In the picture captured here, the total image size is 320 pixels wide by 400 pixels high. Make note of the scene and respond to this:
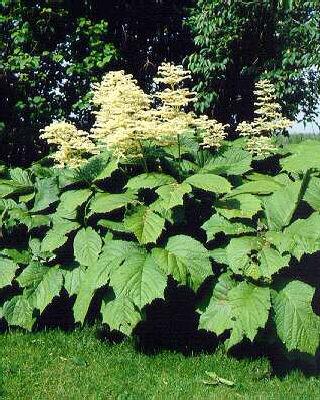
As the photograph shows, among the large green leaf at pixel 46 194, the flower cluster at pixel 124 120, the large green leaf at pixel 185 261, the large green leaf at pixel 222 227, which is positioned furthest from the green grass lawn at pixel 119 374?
the flower cluster at pixel 124 120

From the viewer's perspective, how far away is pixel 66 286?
4.19m

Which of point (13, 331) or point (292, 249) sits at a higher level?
point (292, 249)

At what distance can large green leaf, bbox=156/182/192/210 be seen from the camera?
379cm

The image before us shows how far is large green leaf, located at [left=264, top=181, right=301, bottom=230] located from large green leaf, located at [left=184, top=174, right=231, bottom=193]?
367mm

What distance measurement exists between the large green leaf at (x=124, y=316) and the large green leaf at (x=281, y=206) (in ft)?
3.62

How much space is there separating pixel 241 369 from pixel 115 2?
21.6 feet

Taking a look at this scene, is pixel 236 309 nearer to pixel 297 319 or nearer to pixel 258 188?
pixel 297 319

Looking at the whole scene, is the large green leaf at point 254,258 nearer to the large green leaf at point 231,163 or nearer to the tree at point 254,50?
the large green leaf at point 231,163

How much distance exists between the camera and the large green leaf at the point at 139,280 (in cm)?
364

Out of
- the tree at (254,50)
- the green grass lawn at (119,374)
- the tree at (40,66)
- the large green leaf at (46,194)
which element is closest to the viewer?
the green grass lawn at (119,374)

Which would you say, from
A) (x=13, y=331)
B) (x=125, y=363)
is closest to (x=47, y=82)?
(x=13, y=331)

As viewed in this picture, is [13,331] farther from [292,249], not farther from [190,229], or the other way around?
[292,249]

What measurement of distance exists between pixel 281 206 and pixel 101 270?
1.31m

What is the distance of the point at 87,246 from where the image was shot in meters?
4.08
